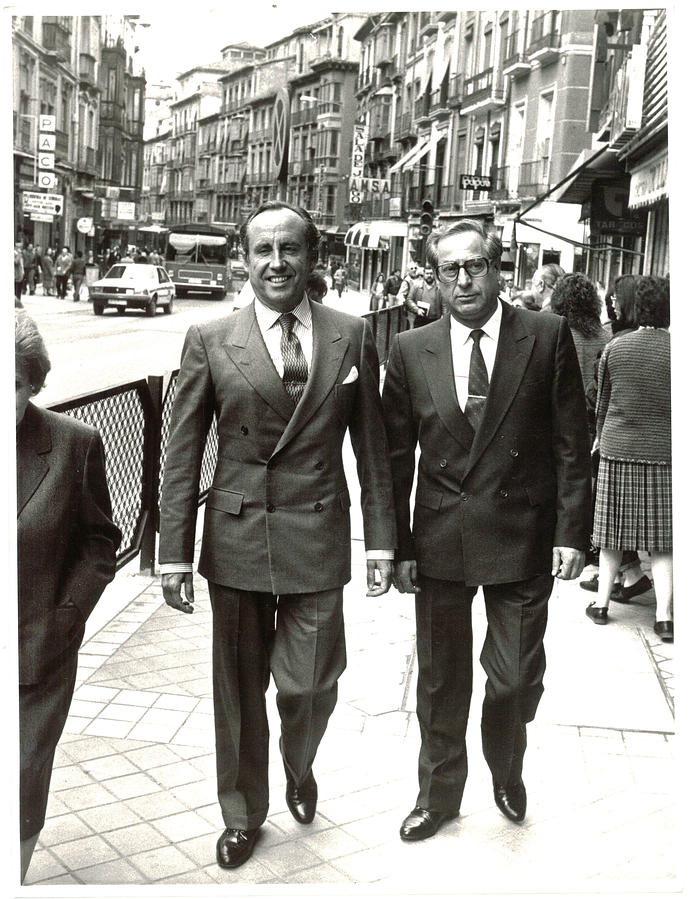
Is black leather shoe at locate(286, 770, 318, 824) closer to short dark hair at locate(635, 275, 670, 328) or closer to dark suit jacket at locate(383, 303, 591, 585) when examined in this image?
dark suit jacket at locate(383, 303, 591, 585)

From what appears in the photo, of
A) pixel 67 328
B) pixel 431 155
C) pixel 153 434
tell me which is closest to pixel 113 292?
pixel 67 328

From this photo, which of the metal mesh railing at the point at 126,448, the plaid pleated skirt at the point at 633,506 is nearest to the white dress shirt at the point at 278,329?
the plaid pleated skirt at the point at 633,506

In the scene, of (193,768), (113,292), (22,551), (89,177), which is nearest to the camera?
(22,551)

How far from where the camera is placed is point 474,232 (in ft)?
10.1

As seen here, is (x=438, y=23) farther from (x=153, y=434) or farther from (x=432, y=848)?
(x=153, y=434)

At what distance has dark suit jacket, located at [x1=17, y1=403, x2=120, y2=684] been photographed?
8.64ft

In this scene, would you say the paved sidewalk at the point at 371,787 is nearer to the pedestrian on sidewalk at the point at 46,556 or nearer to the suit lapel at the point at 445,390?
the pedestrian on sidewalk at the point at 46,556

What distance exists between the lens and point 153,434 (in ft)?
20.4

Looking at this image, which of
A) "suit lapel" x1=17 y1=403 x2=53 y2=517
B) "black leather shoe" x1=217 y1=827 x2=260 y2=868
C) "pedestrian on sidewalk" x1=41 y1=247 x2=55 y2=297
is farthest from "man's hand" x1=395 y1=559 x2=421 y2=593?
"pedestrian on sidewalk" x1=41 y1=247 x2=55 y2=297

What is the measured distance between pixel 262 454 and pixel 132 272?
70.7 feet

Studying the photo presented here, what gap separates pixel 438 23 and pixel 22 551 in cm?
195

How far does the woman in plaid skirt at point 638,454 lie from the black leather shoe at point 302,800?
2.20 meters

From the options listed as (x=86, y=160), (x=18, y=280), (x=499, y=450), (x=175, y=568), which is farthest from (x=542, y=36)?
(x=18, y=280)

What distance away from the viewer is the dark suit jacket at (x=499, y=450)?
10.4 feet
